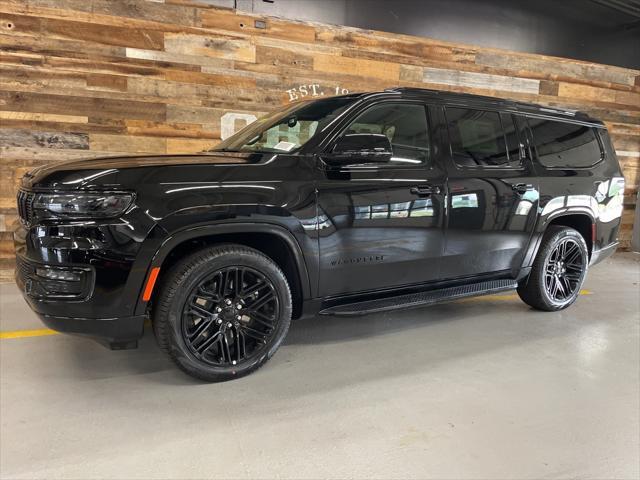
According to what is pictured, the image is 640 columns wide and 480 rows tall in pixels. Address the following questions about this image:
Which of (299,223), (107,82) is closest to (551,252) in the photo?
(299,223)

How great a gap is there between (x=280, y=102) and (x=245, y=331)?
3.52 m

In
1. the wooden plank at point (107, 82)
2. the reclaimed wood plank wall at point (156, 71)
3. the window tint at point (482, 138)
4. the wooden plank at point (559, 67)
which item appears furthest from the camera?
the wooden plank at point (559, 67)

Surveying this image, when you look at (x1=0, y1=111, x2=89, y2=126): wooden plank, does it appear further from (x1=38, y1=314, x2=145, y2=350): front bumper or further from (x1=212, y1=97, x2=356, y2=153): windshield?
(x1=38, y1=314, x2=145, y2=350): front bumper

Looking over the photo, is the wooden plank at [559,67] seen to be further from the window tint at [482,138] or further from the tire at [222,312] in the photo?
the tire at [222,312]

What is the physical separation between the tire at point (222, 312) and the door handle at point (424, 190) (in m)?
1.07

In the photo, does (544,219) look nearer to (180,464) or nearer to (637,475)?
(637,475)

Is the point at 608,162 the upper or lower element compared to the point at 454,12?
lower

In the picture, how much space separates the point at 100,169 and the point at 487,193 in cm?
260

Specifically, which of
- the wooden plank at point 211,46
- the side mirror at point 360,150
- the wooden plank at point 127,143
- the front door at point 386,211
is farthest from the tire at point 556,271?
the wooden plank at point 127,143

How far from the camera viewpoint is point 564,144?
4.02 m

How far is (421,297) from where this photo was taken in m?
3.29

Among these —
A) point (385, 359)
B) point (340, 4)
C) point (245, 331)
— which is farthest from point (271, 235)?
point (340, 4)

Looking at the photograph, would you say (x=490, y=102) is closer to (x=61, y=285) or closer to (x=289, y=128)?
(x=289, y=128)

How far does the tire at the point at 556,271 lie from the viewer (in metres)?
3.98
